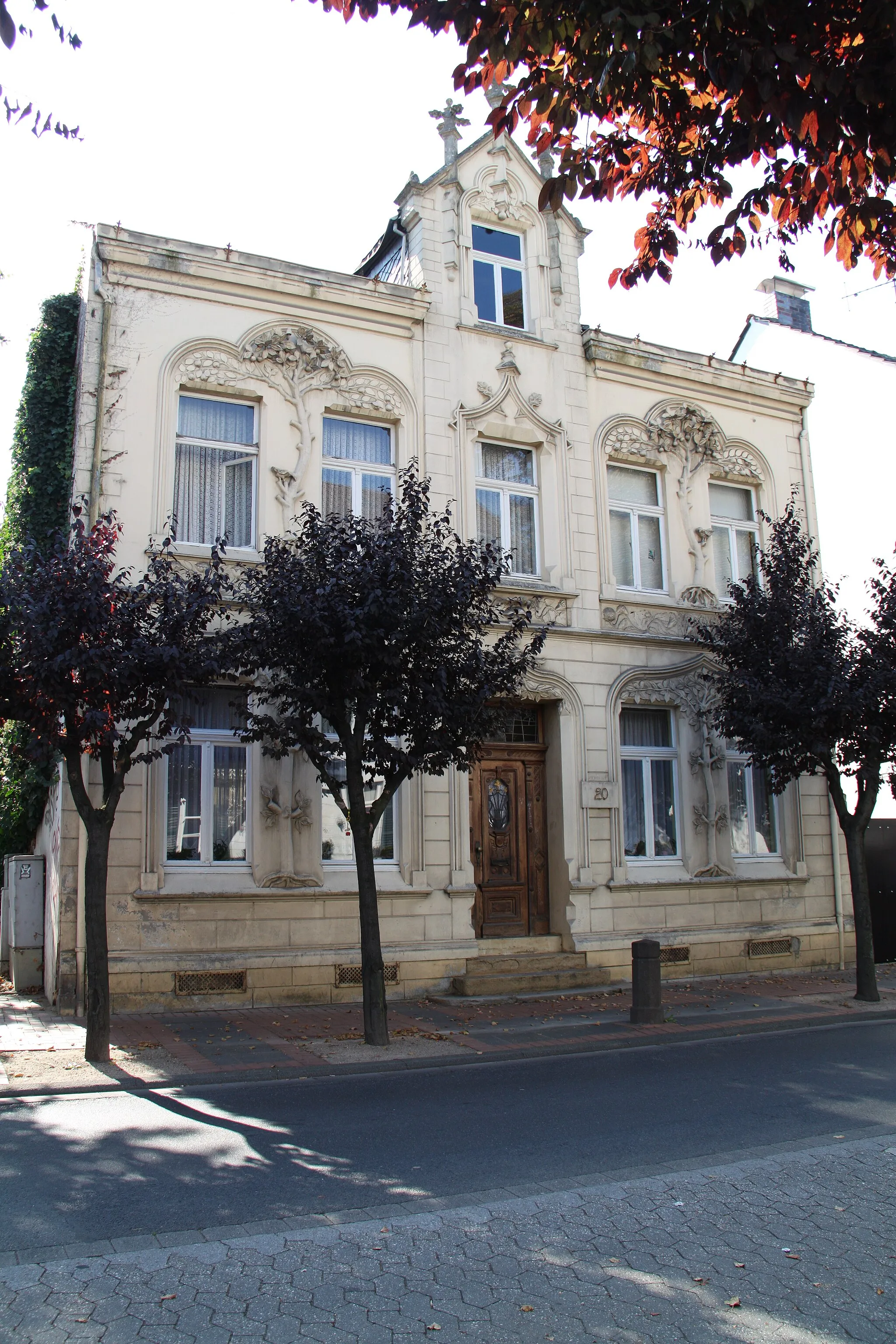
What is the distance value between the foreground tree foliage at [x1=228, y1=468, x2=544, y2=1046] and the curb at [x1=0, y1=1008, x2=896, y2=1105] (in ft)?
2.57

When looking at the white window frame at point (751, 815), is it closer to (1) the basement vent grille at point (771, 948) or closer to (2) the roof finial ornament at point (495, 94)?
(1) the basement vent grille at point (771, 948)

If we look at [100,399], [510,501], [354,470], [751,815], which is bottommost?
[751,815]

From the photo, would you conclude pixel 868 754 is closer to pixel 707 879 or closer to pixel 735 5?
pixel 707 879

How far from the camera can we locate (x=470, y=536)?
14547 mm

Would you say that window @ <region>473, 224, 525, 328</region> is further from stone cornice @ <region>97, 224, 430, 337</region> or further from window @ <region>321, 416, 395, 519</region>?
window @ <region>321, 416, 395, 519</region>

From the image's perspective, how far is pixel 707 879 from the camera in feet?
50.3

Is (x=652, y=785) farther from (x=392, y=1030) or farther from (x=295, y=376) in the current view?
(x=295, y=376)

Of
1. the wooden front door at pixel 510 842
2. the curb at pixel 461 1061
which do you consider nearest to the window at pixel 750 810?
the wooden front door at pixel 510 842

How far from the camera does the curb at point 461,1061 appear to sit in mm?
8375

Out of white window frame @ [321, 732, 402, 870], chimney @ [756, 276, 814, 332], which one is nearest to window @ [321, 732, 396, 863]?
white window frame @ [321, 732, 402, 870]

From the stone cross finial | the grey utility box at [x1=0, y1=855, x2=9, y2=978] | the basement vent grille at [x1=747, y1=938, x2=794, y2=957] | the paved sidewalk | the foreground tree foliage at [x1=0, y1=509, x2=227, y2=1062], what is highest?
the stone cross finial

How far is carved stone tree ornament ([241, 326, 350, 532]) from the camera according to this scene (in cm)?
1341

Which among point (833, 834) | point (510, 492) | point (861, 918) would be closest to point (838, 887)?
point (833, 834)

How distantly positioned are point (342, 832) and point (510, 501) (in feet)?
17.4
